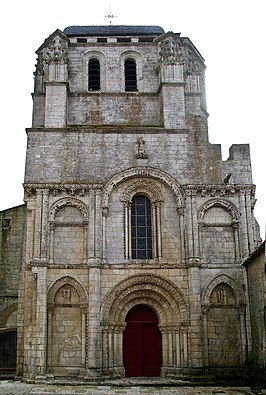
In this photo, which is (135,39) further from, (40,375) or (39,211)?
(40,375)

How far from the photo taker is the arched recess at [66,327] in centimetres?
1747

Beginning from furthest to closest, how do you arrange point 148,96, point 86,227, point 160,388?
point 148,96 → point 86,227 → point 160,388

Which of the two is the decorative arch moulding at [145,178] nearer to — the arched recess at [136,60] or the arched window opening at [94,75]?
the arched recess at [136,60]

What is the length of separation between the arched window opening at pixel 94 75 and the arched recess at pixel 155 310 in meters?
7.99

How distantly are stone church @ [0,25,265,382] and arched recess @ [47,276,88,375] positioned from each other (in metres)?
0.03

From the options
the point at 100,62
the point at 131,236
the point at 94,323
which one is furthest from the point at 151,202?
the point at 100,62

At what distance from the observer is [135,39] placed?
22125 millimetres

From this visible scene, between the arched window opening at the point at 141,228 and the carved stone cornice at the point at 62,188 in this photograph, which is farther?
the arched window opening at the point at 141,228

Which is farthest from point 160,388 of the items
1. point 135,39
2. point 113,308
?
point 135,39

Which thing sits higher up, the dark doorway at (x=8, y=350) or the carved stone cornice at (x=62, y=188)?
the carved stone cornice at (x=62, y=188)

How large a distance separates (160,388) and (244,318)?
151 inches

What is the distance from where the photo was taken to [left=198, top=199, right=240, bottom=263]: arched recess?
18609 millimetres

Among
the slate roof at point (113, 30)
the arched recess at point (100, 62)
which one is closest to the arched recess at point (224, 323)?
the arched recess at point (100, 62)

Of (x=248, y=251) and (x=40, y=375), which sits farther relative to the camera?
(x=248, y=251)
